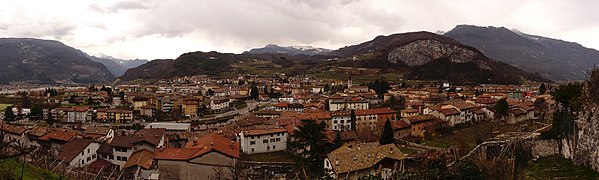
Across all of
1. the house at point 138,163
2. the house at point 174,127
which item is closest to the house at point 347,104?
the house at point 174,127

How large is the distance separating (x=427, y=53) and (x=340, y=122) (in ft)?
298

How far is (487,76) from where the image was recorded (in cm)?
11219

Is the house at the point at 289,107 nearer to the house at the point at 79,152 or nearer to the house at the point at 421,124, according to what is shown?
the house at the point at 421,124

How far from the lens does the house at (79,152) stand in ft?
105

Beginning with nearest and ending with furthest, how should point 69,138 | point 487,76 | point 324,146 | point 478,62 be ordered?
point 324,146, point 69,138, point 487,76, point 478,62

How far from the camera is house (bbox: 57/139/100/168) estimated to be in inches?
1261

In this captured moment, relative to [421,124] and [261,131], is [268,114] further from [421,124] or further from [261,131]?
[421,124]

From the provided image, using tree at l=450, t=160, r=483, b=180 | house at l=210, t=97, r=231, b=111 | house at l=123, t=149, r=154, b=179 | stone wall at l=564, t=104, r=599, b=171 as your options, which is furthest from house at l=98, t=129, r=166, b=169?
house at l=210, t=97, r=231, b=111

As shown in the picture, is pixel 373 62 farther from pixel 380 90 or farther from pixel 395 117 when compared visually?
pixel 395 117

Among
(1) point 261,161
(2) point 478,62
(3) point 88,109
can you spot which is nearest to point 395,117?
(1) point 261,161

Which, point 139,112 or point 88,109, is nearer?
point 88,109

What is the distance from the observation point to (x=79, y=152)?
32.7 meters

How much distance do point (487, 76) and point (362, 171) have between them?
98.7 meters

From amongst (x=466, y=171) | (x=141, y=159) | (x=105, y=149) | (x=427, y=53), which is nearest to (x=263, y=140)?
(x=141, y=159)
